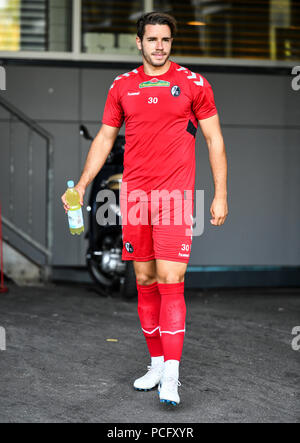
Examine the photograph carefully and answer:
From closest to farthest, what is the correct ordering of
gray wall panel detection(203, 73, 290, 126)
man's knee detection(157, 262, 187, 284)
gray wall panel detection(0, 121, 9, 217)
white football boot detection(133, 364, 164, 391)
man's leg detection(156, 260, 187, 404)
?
man's leg detection(156, 260, 187, 404) → man's knee detection(157, 262, 187, 284) → white football boot detection(133, 364, 164, 391) → gray wall panel detection(0, 121, 9, 217) → gray wall panel detection(203, 73, 290, 126)

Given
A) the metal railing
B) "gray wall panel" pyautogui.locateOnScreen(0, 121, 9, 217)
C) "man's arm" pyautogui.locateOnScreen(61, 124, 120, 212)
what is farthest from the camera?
"gray wall panel" pyautogui.locateOnScreen(0, 121, 9, 217)

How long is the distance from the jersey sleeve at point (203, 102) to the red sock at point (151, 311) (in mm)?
956

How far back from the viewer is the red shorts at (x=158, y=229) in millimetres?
3725

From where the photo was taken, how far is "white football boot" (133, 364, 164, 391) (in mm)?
3879

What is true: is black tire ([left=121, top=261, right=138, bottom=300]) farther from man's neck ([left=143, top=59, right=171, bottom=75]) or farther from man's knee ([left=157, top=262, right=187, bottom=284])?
man's neck ([left=143, top=59, right=171, bottom=75])

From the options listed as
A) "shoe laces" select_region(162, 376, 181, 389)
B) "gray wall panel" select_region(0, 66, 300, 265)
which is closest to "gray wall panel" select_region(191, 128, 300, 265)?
"gray wall panel" select_region(0, 66, 300, 265)

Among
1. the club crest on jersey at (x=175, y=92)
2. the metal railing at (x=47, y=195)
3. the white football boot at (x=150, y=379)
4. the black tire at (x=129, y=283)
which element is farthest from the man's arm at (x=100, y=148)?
the metal railing at (x=47, y=195)

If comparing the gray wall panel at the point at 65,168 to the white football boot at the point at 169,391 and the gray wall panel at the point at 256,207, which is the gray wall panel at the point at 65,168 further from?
the white football boot at the point at 169,391

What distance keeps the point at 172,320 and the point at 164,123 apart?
1.01 meters

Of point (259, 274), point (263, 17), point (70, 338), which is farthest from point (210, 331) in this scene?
point (263, 17)

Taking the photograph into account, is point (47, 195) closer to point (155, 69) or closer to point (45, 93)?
point (45, 93)

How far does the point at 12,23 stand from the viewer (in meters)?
9.55

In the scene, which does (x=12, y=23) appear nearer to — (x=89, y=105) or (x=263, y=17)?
(x=89, y=105)

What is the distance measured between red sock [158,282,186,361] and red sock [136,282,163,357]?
23 centimetres
